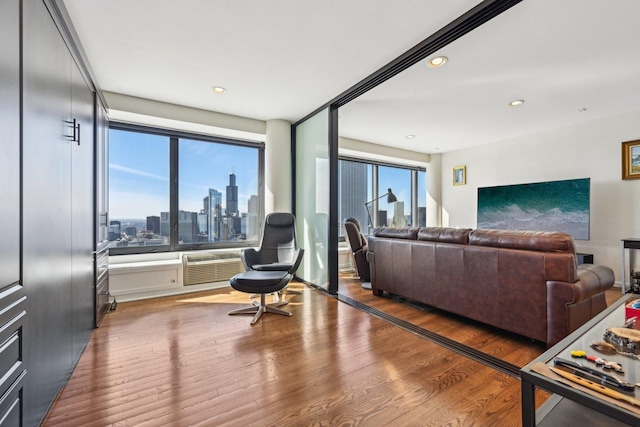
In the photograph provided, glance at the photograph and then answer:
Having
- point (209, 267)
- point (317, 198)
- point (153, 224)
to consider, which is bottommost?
point (209, 267)

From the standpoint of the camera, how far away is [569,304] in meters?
1.92

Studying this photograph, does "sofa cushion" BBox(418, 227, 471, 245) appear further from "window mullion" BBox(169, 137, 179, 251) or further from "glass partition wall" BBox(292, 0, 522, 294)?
"window mullion" BBox(169, 137, 179, 251)

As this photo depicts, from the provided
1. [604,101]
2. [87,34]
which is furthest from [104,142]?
[604,101]

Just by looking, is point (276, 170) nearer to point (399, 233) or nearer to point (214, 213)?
point (214, 213)

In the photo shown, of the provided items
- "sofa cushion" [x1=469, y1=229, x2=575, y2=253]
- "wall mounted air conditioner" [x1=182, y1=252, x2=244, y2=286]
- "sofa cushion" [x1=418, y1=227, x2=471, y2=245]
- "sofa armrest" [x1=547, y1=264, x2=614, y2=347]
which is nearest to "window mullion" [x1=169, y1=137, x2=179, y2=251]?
"wall mounted air conditioner" [x1=182, y1=252, x2=244, y2=286]

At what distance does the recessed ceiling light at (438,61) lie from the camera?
2.65 meters

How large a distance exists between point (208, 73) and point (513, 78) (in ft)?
10.8

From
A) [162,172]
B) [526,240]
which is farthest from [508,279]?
[162,172]

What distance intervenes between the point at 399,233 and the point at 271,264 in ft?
5.20

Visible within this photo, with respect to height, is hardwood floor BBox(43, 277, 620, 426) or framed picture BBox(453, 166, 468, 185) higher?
framed picture BBox(453, 166, 468, 185)

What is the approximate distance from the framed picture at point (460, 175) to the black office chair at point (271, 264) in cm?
440

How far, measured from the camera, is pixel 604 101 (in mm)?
3654

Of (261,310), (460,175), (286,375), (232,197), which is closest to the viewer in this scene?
(286,375)

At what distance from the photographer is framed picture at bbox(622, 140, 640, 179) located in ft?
12.8
